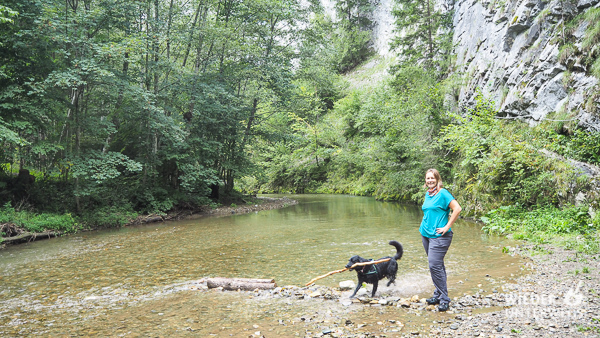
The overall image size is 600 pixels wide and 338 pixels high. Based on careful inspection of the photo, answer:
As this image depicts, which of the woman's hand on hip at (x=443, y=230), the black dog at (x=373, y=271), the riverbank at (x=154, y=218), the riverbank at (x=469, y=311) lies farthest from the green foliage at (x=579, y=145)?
the riverbank at (x=154, y=218)

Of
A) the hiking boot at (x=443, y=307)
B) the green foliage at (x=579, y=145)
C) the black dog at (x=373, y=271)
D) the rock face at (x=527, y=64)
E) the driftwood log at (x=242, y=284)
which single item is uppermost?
the rock face at (x=527, y=64)

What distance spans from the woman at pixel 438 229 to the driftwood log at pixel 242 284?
2.50 metres

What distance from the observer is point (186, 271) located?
701 cm

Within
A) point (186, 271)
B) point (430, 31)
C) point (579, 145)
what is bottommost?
point (186, 271)

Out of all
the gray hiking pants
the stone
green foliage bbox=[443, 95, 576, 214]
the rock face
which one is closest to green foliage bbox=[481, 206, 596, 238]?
green foliage bbox=[443, 95, 576, 214]

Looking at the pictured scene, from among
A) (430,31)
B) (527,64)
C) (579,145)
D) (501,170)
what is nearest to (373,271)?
(579,145)

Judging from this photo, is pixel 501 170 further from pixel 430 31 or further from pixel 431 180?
pixel 430 31

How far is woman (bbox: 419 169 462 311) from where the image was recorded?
4.48m

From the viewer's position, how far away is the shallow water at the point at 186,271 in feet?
14.9

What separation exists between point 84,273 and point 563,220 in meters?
11.0

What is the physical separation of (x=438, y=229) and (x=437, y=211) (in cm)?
24

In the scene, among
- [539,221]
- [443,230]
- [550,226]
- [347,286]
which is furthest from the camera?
[539,221]

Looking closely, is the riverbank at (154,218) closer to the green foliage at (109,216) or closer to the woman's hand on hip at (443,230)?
the green foliage at (109,216)

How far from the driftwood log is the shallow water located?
0.27m
